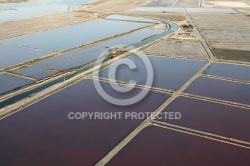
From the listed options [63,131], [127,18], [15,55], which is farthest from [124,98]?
[127,18]

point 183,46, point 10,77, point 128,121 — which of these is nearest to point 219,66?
point 183,46

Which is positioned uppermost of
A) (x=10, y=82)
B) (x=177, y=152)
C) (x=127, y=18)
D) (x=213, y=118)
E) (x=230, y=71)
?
(x=127, y=18)

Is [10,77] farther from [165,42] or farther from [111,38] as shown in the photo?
[165,42]

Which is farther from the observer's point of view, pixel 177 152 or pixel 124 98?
pixel 124 98

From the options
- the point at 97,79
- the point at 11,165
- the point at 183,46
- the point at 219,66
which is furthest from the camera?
the point at 183,46

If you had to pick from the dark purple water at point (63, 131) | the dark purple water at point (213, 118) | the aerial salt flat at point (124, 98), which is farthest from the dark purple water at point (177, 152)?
the dark purple water at point (213, 118)

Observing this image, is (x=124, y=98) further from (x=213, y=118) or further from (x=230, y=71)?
(x=230, y=71)
